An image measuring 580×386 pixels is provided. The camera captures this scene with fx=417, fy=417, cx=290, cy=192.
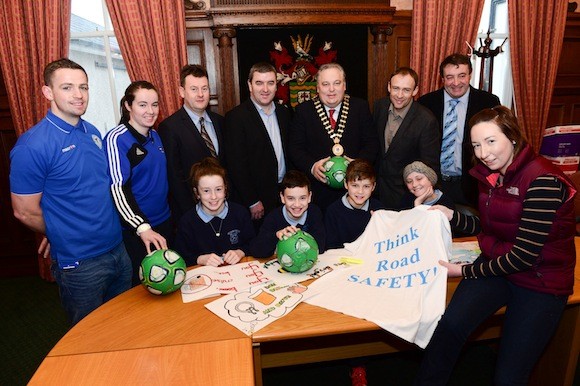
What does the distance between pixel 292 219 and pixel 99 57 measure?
347cm

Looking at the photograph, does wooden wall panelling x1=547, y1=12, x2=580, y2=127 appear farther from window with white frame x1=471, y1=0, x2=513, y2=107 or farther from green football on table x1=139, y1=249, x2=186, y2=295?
green football on table x1=139, y1=249, x2=186, y2=295

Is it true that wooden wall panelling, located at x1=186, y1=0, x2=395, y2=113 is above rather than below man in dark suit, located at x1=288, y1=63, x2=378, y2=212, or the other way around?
above

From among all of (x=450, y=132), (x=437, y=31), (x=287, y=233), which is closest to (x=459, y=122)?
(x=450, y=132)

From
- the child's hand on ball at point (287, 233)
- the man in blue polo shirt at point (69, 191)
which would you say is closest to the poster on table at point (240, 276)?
the child's hand on ball at point (287, 233)

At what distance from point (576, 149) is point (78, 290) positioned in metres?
5.54

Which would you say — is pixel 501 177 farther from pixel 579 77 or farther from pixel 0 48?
pixel 0 48

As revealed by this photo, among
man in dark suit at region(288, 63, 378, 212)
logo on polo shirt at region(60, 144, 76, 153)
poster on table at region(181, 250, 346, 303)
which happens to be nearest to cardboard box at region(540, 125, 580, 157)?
man in dark suit at region(288, 63, 378, 212)

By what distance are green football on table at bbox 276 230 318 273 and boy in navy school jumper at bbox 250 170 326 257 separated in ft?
1.01

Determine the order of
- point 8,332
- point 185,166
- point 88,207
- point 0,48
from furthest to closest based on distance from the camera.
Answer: point 0,48 → point 8,332 → point 185,166 → point 88,207

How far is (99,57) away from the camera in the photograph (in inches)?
190

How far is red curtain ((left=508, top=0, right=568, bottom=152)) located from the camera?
4.81 meters

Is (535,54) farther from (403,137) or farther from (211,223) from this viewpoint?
(211,223)

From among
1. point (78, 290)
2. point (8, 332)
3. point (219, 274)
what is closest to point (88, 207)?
point (78, 290)

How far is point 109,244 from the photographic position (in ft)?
8.22
